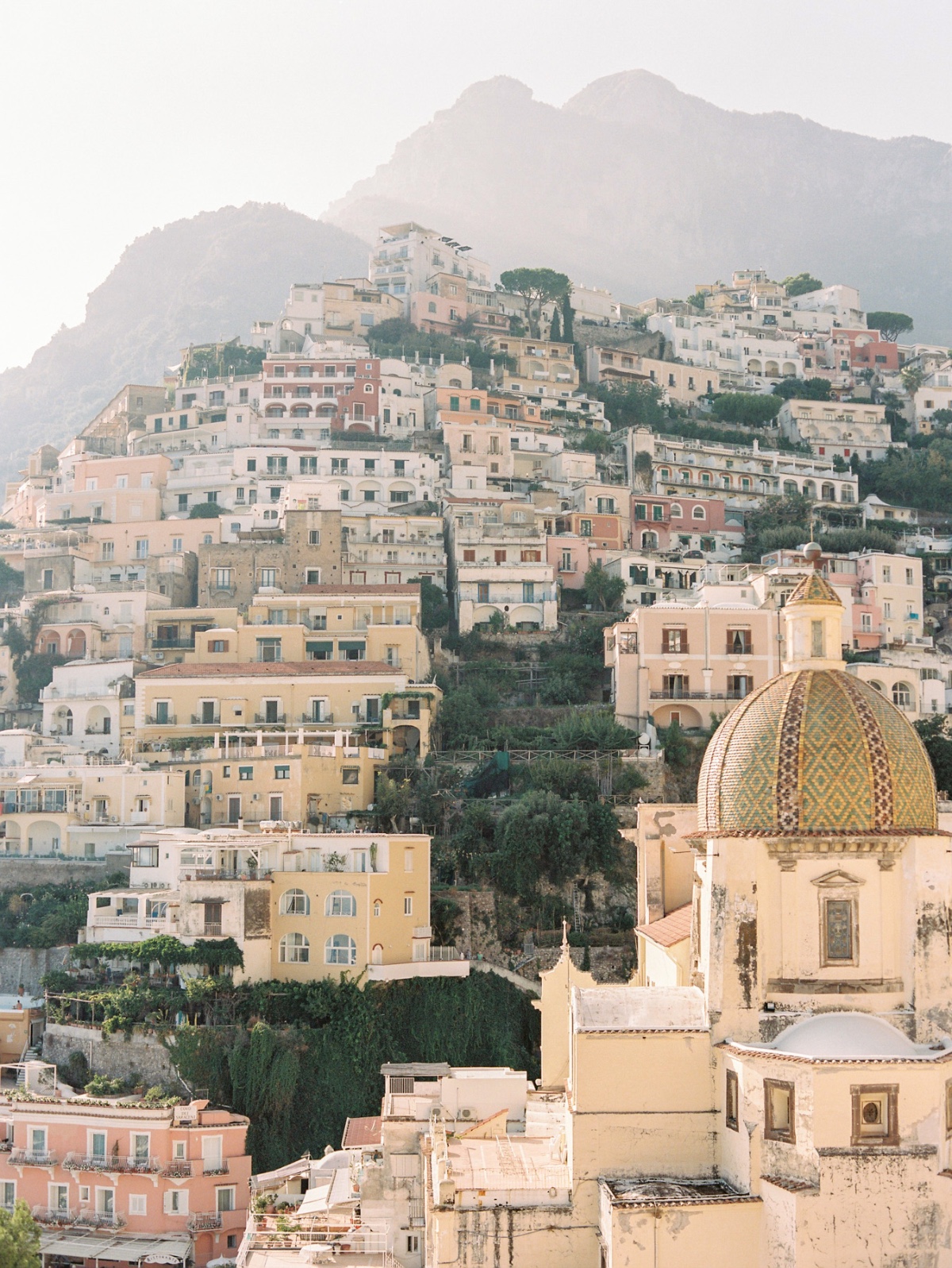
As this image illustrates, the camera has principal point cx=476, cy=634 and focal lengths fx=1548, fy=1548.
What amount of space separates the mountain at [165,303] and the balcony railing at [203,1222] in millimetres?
117464

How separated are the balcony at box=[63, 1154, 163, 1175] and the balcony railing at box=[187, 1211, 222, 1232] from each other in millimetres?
1526

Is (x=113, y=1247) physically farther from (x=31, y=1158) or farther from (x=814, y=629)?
(x=814, y=629)

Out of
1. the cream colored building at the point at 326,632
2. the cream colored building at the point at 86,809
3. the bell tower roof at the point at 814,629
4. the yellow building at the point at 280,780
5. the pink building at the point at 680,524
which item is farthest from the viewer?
the pink building at the point at 680,524

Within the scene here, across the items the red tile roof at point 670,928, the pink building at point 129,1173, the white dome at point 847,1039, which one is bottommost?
the pink building at point 129,1173

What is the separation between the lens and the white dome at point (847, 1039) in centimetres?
2372

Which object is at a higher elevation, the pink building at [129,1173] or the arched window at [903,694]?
the arched window at [903,694]

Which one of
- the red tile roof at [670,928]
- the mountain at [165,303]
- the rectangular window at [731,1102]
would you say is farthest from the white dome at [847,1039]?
the mountain at [165,303]

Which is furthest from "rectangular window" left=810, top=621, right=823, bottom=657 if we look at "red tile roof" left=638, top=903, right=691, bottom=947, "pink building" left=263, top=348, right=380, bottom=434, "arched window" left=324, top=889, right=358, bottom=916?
"pink building" left=263, top=348, right=380, bottom=434

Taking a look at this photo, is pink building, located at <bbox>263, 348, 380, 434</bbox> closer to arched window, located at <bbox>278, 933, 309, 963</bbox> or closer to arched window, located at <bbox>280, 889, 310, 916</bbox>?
arched window, located at <bbox>280, 889, 310, 916</bbox>

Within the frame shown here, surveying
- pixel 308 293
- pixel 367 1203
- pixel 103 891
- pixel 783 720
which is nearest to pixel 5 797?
pixel 103 891

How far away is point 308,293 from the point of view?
9912cm

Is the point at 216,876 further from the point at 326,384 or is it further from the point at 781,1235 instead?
the point at 326,384

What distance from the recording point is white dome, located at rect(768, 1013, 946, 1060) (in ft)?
77.8

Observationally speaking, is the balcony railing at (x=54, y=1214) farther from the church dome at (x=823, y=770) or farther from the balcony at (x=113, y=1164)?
the church dome at (x=823, y=770)
